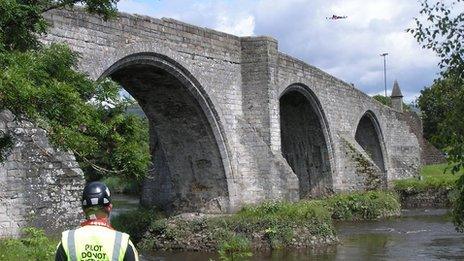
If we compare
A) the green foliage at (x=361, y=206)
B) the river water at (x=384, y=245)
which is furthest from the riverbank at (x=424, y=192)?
the river water at (x=384, y=245)

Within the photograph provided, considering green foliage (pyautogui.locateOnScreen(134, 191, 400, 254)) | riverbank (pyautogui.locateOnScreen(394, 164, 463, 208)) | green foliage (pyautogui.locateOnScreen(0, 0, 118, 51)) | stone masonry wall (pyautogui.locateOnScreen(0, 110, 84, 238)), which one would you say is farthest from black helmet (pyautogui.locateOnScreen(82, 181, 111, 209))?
riverbank (pyautogui.locateOnScreen(394, 164, 463, 208))

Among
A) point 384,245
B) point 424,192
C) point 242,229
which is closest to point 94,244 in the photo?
point 242,229

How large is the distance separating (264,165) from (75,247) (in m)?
14.8

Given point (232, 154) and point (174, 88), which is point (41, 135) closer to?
point (174, 88)

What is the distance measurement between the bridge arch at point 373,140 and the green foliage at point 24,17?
25.1 metres

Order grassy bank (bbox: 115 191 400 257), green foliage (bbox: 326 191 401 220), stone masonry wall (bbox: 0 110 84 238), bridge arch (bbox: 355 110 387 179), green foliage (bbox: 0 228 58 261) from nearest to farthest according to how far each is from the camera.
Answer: green foliage (bbox: 0 228 58 261) → stone masonry wall (bbox: 0 110 84 238) → grassy bank (bbox: 115 191 400 257) → green foliage (bbox: 326 191 401 220) → bridge arch (bbox: 355 110 387 179)

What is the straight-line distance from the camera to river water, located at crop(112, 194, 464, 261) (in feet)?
47.3

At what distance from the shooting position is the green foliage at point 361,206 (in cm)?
2202

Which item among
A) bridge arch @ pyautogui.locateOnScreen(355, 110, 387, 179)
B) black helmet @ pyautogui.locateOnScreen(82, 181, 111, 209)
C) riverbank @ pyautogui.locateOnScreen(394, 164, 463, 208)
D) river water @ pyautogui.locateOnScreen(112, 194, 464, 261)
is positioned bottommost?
river water @ pyautogui.locateOnScreen(112, 194, 464, 261)

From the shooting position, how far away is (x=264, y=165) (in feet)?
58.8

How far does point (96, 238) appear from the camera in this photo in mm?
3244

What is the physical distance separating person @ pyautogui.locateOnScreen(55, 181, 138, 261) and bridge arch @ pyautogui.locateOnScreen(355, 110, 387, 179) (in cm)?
2835

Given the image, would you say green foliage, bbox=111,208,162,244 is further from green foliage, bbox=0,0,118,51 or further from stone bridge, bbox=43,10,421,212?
green foliage, bbox=0,0,118,51

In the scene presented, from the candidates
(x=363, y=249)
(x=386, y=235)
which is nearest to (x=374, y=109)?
(x=386, y=235)
